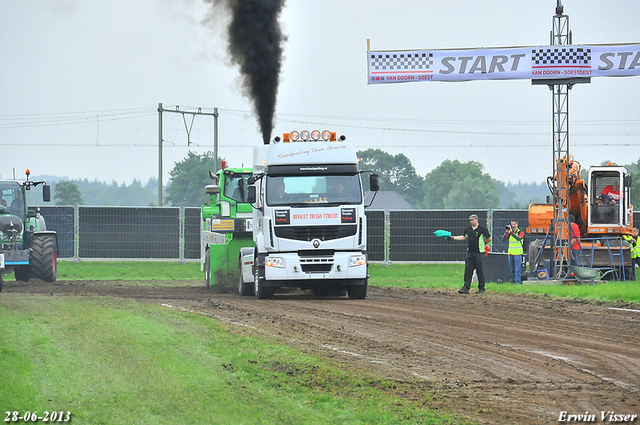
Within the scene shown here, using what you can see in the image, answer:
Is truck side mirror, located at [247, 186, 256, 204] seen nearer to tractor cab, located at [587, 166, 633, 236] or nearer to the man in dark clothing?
the man in dark clothing

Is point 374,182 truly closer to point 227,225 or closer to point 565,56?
point 227,225

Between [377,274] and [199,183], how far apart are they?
9294 cm

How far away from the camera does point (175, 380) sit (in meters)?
8.52

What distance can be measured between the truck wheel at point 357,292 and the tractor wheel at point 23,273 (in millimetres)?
10510

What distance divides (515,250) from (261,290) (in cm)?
922

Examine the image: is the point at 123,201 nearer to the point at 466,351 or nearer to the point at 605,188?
the point at 605,188

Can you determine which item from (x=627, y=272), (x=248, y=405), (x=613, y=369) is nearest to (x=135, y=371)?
(x=248, y=405)

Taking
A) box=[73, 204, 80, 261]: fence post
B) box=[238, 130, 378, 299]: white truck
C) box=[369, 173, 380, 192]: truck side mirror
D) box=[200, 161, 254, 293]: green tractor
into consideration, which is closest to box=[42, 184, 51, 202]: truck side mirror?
box=[200, 161, 254, 293]: green tractor

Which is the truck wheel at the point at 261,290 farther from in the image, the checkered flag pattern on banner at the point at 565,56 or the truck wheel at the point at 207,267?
the checkered flag pattern on banner at the point at 565,56

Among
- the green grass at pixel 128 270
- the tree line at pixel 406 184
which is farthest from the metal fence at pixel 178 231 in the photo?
the tree line at pixel 406 184

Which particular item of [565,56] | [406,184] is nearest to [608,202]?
[565,56]

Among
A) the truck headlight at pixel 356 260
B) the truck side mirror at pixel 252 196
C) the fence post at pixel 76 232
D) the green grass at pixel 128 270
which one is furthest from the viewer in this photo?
the fence post at pixel 76 232

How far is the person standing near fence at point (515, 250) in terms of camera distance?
24.8 m

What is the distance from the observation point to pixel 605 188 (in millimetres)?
28172
